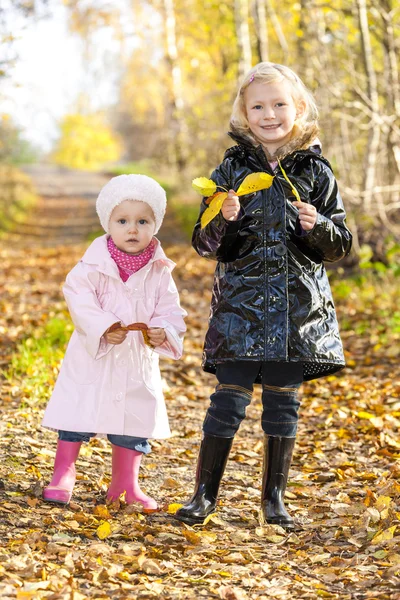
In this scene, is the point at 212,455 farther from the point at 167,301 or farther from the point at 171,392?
the point at 171,392

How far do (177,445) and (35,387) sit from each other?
110 centimetres

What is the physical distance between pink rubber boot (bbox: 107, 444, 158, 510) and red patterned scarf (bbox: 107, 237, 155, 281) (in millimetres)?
779

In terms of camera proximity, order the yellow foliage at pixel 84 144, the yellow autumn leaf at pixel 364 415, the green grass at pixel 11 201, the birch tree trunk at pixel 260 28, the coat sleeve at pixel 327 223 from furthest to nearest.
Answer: the yellow foliage at pixel 84 144 < the green grass at pixel 11 201 < the birch tree trunk at pixel 260 28 < the yellow autumn leaf at pixel 364 415 < the coat sleeve at pixel 327 223

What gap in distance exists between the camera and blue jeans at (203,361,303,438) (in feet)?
11.1

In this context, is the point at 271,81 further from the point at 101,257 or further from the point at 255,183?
the point at 101,257

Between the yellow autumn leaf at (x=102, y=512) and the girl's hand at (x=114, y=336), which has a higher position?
the girl's hand at (x=114, y=336)

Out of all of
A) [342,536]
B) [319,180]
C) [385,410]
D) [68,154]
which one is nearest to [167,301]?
[319,180]

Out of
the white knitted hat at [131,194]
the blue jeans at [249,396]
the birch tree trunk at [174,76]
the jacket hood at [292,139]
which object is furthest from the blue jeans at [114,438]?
the birch tree trunk at [174,76]

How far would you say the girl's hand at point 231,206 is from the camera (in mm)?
3191

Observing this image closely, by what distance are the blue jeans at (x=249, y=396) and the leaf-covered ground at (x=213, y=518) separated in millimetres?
419

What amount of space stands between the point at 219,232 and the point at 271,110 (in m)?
0.57

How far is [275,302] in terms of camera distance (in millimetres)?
3295

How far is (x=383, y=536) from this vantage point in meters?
3.15

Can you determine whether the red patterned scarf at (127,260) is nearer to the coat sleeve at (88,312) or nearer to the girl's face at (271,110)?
the coat sleeve at (88,312)
